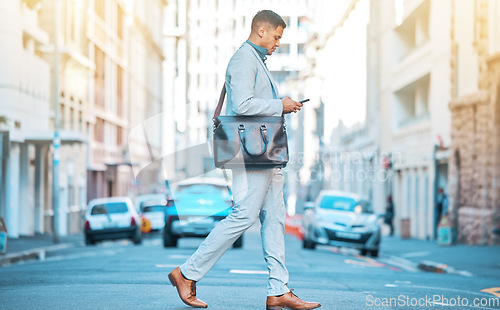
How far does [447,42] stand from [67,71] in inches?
765

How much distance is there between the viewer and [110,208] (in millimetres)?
30891

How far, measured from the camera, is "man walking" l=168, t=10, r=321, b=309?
6.66 metres

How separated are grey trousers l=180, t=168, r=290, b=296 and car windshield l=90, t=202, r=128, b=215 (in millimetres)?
24304

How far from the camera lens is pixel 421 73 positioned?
3828 cm

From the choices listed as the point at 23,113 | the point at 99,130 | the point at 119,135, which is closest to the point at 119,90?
the point at 119,135

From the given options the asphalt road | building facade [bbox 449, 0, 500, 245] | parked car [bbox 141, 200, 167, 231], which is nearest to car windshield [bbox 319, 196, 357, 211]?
building facade [bbox 449, 0, 500, 245]

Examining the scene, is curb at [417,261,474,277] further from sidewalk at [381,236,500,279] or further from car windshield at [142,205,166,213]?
car windshield at [142,205,166,213]

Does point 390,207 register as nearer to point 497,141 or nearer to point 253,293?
point 497,141

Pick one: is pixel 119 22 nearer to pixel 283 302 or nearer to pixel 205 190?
pixel 205 190

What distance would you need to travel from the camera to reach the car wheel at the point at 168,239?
22952 millimetres

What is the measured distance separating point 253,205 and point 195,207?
12.3 metres

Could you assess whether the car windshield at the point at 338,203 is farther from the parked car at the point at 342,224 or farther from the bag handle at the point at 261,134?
the bag handle at the point at 261,134

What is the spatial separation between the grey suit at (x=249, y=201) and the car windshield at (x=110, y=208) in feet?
79.7

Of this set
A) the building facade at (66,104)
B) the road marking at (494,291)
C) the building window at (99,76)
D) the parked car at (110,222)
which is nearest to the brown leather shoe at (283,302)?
the road marking at (494,291)
